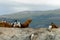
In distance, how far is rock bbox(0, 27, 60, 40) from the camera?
469 inches

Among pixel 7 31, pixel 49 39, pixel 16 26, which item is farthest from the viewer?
pixel 16 26

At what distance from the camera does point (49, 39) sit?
11844 mm

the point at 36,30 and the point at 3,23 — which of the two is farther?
the point at 3,23

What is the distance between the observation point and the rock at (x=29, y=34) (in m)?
11.9

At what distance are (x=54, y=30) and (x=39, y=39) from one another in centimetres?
116

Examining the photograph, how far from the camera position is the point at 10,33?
12539mm

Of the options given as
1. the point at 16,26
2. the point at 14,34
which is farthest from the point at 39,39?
the point at 16,26

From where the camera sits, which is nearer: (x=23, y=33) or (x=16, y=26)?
(x=23, y=33)

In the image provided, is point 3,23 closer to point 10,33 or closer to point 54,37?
point 10,33

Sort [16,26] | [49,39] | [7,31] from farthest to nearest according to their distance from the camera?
1. [16,26]
2. [7,31]
3. [49,39]

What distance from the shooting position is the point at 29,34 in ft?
40.5

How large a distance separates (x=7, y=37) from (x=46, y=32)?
2145mm

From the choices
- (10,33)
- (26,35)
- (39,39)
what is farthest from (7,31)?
(39,39)

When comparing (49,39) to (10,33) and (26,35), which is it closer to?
(26,35)
